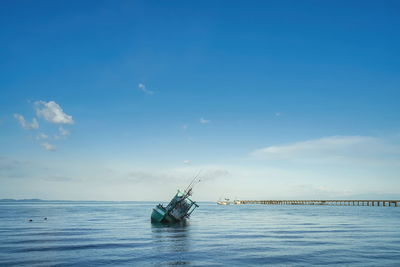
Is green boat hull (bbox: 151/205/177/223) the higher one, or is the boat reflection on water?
green boat hull (bbox: 151/205/177/223)

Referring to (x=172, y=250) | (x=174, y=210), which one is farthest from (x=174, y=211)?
(x=172, y=250)

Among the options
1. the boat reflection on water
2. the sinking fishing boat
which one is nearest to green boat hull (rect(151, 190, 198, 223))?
the sinking fishing boat

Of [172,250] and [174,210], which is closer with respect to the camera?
[172,250]

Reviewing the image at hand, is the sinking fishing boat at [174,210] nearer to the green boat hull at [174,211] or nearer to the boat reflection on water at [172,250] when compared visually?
the green boat hull at [174,211]

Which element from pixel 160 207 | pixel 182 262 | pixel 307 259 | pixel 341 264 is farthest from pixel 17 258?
pixel 160 207

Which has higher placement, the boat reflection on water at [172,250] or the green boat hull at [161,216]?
the green boat hull at [161,216]

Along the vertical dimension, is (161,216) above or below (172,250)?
above

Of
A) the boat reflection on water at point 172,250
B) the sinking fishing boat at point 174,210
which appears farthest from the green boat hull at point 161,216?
the boat reflection on water at point 172,250

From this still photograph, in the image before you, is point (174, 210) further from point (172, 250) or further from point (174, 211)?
point (172, 250)

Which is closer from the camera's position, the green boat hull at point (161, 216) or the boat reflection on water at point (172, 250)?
the boat reflection on water at point (172, 250)

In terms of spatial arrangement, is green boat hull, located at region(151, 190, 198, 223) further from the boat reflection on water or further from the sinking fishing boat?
the boat reflection on water

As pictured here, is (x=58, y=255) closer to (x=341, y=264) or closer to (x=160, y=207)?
(x=341, y=264)

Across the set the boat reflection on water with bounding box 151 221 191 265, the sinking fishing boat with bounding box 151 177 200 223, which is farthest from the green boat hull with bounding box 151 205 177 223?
the boat reflection on water with bounding box 151 221 191 265

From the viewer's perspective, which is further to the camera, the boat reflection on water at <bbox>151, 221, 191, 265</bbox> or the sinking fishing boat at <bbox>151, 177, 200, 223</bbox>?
the sinking fishing boat at <bbox>151, 177, 200, 223</bbox>
